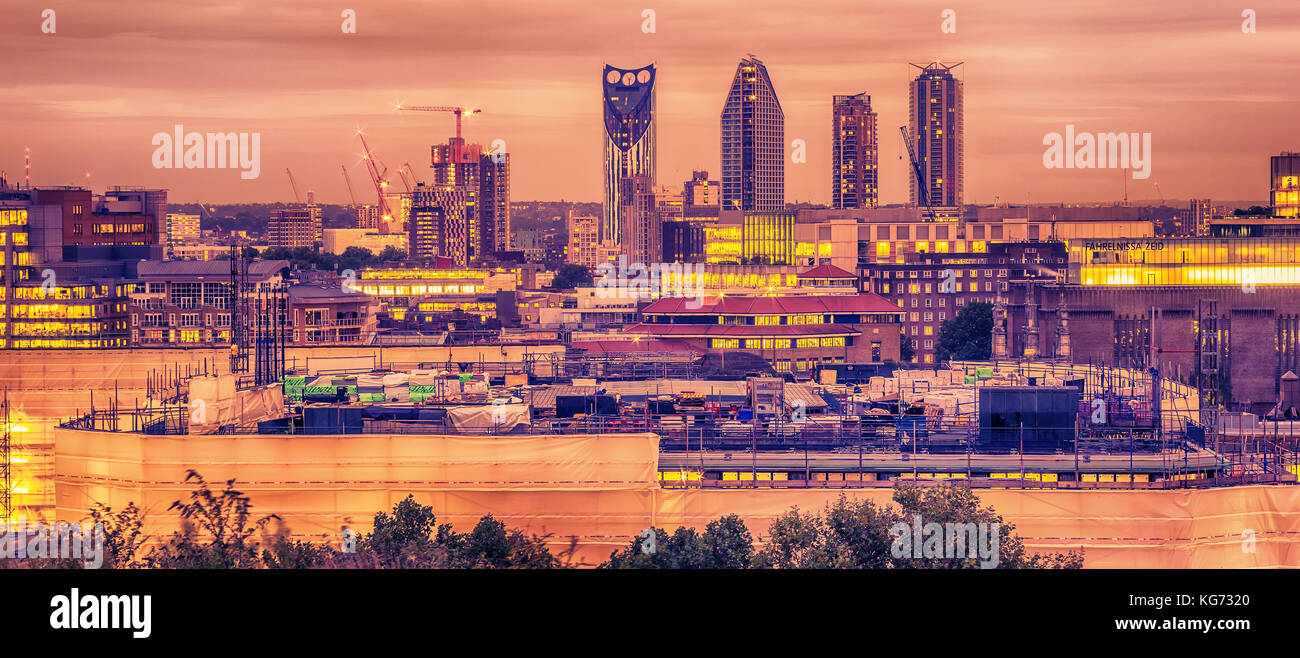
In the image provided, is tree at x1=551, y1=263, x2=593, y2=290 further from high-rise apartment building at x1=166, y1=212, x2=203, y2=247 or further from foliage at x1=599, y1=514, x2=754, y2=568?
foliage at x1=599, y1=514, x2=754, y2=568

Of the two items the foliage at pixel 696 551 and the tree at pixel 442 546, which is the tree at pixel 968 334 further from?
the foliage at pixel 696 551

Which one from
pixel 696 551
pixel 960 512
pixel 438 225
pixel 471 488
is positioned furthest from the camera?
pixel 438 225

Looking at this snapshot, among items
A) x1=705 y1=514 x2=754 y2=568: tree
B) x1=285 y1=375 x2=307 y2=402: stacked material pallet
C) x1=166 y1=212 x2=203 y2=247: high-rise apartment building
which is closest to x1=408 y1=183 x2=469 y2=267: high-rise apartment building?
x1=166 y1=212 x2=203 y2=247: high-rise apartment building

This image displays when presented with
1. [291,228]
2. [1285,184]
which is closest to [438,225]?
[291,228]

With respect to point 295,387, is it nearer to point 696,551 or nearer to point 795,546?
point 696,551

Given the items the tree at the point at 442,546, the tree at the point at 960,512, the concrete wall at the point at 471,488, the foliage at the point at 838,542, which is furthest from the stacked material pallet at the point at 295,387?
the tree at the point at 960,512
